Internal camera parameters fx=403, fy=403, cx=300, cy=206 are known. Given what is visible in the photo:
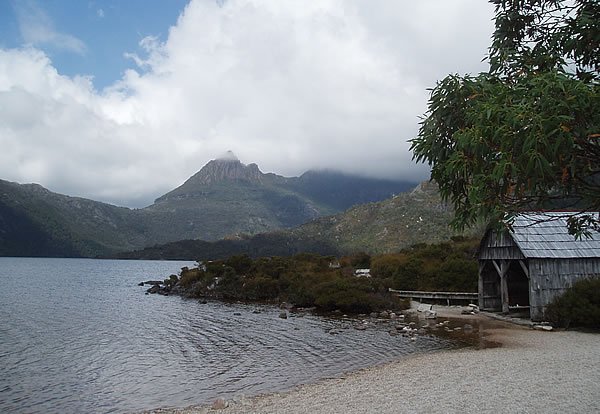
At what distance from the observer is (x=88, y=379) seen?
618 inches

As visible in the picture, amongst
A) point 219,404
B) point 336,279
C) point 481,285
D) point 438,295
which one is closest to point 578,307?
point 481,285

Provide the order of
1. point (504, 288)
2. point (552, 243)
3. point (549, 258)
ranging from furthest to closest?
point (504, 288), point (552, 243), point (549, 258)

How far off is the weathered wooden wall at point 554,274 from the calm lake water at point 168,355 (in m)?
5.14

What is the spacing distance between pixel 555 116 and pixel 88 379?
692 inches

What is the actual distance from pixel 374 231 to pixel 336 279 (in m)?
51.8

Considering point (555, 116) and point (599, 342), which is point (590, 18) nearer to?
point (555, 116)

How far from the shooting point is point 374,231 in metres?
87.5

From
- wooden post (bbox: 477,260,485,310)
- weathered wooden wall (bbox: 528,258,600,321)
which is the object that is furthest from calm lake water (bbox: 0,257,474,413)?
wooden post (bbox: 477,260,485,310)

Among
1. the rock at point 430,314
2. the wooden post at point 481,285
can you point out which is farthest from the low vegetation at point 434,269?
the rock at point 430,314

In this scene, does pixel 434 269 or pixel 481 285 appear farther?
pixel 434 269

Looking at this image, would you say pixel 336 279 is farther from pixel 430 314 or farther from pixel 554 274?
A: pixel 554 274

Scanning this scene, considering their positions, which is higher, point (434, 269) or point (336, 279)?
point (434, 269)

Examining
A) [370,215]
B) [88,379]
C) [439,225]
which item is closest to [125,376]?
[88,379]

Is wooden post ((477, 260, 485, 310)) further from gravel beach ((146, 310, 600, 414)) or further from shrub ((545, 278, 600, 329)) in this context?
gravel beach ((146, 310, 600, 414))
